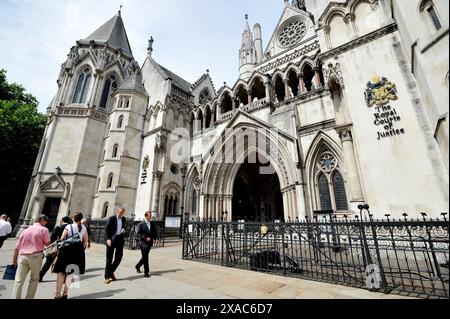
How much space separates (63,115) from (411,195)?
27.0 meters

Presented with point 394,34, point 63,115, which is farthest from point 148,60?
point 394,34

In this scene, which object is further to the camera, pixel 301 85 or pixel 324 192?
pixel 301 85

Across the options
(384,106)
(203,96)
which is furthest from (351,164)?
(203,96)

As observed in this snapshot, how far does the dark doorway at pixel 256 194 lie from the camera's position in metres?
19.0

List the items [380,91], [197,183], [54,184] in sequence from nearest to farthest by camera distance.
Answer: [380,91] → [54,184] → [197,183]

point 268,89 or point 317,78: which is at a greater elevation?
point 268,89

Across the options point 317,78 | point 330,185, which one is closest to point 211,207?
point 330,185

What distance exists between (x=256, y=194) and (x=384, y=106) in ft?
41.3

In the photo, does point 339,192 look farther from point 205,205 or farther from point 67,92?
point 67,92

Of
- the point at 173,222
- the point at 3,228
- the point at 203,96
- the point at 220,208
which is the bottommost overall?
the point at 3,228

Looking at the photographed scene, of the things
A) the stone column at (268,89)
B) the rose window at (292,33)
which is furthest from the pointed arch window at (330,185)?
the rose window at (292,33)

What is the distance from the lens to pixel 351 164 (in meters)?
9.52

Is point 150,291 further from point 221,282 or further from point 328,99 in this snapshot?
point 328,99

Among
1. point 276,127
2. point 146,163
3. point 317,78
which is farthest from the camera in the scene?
point 146,163
